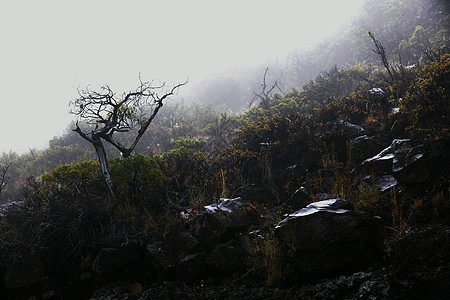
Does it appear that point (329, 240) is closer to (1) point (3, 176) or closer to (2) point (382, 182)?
(2) point (382, 182)

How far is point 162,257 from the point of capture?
4.20m

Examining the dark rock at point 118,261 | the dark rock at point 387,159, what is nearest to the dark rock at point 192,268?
the dark rock at point 118,261

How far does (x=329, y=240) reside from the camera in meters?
3.18

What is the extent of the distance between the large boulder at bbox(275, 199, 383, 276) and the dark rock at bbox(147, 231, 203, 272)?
1.60 m

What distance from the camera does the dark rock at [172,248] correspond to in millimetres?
4141

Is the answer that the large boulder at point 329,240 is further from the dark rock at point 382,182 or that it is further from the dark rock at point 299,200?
the dark rock at point 299,200

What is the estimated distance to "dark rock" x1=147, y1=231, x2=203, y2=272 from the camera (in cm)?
414

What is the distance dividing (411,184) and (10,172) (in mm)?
18838

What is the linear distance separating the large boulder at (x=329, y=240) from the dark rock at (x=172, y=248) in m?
1.60

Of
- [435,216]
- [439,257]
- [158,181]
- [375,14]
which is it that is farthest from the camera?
[375,14]

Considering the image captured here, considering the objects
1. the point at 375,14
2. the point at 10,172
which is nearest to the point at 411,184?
the point at 10,172

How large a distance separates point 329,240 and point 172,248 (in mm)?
2550

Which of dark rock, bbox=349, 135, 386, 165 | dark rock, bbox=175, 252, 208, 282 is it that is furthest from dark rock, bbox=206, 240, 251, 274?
dark rock, bbox=349, 135, 386, 165

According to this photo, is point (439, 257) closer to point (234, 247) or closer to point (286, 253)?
point (286, 253)
